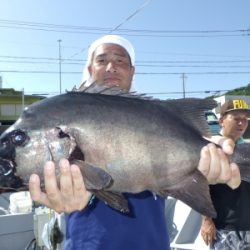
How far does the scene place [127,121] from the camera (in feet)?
7.36

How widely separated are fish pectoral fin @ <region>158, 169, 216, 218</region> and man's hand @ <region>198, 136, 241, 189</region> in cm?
7

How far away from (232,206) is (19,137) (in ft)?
10.3

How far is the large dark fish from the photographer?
215 cm

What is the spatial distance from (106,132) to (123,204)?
16.1 inches

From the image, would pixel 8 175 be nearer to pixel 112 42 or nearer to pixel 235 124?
pixel 112 42

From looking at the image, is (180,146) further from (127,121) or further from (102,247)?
(102,247)

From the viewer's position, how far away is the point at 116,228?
8.53 feet

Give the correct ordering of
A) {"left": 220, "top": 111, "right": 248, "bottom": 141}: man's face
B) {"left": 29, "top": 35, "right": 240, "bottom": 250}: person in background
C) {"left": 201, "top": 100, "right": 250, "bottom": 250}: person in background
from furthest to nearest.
Answer: {"left": 220, "top": 111, "right": 248, "bottom": 141}: man's face, {"left": 201, "top": 100, "right": 250, "bottom": 250}: person in background, {"left": 29, "top": 35, "right": 240, "bottom": 250}: person in background

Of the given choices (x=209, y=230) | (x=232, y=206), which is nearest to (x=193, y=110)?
(x=232, y=206)

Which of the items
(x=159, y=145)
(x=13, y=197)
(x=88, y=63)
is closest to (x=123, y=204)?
(x=159, y=145)

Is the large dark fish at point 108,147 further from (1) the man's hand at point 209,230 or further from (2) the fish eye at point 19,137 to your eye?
(1) the man's hand at point 209,230

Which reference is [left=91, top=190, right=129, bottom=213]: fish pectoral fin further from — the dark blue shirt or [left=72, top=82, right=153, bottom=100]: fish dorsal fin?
[left=72, top=82, right=153, bottom=100]: fish dorsal fin

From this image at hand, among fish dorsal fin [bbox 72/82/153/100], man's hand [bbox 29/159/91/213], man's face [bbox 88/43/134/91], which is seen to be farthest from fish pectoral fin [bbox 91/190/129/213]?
man's face [bbox 88/43/134/91]

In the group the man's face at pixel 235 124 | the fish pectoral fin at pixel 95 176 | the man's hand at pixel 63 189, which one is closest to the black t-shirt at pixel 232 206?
the man's face at pixel 235 124
